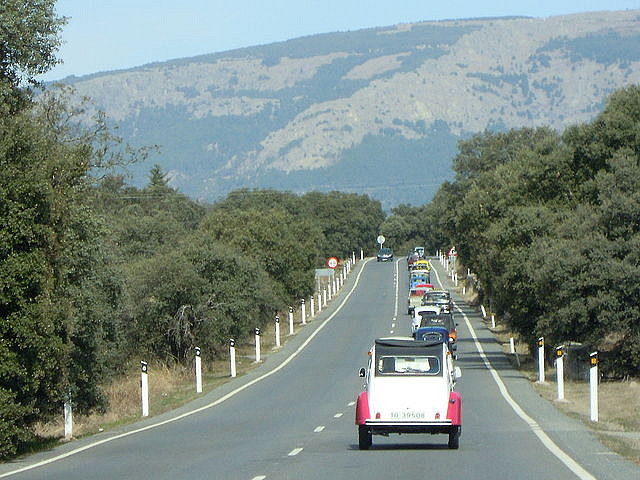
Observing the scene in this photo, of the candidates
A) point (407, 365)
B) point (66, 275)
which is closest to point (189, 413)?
point (66, 275)

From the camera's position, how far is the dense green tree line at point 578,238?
37.6m

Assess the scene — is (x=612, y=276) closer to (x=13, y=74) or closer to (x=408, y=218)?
(x=13, y=74)

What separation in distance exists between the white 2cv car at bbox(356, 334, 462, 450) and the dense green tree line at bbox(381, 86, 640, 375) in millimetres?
17848

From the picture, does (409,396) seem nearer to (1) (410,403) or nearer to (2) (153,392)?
(1) (410,403)

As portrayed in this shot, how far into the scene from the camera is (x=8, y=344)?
19.8 m

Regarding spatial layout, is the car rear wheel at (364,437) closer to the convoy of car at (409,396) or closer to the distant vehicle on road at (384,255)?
the convoy of car at (409,396)

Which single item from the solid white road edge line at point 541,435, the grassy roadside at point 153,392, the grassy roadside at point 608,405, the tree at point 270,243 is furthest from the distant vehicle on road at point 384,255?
the solid white road edge line at point 541,435

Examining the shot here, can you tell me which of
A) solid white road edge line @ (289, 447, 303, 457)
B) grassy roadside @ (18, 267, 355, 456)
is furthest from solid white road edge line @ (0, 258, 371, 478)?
solid white road edge line @ (289, 447, 303, 457)

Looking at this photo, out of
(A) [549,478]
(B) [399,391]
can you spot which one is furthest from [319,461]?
(A) [549,478]

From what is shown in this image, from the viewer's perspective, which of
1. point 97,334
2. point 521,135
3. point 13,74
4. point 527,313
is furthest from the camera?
point 521,135

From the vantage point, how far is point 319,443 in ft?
68.7

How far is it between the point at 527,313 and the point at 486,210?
18.7 metres

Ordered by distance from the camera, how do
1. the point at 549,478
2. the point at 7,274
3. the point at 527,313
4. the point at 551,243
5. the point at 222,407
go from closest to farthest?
the point at 549,478 < the point at 7,274 < the point at 222,407 < the point at 551,243 < the point at 527,313

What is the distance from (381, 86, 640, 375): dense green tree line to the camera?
3759 centimetres
